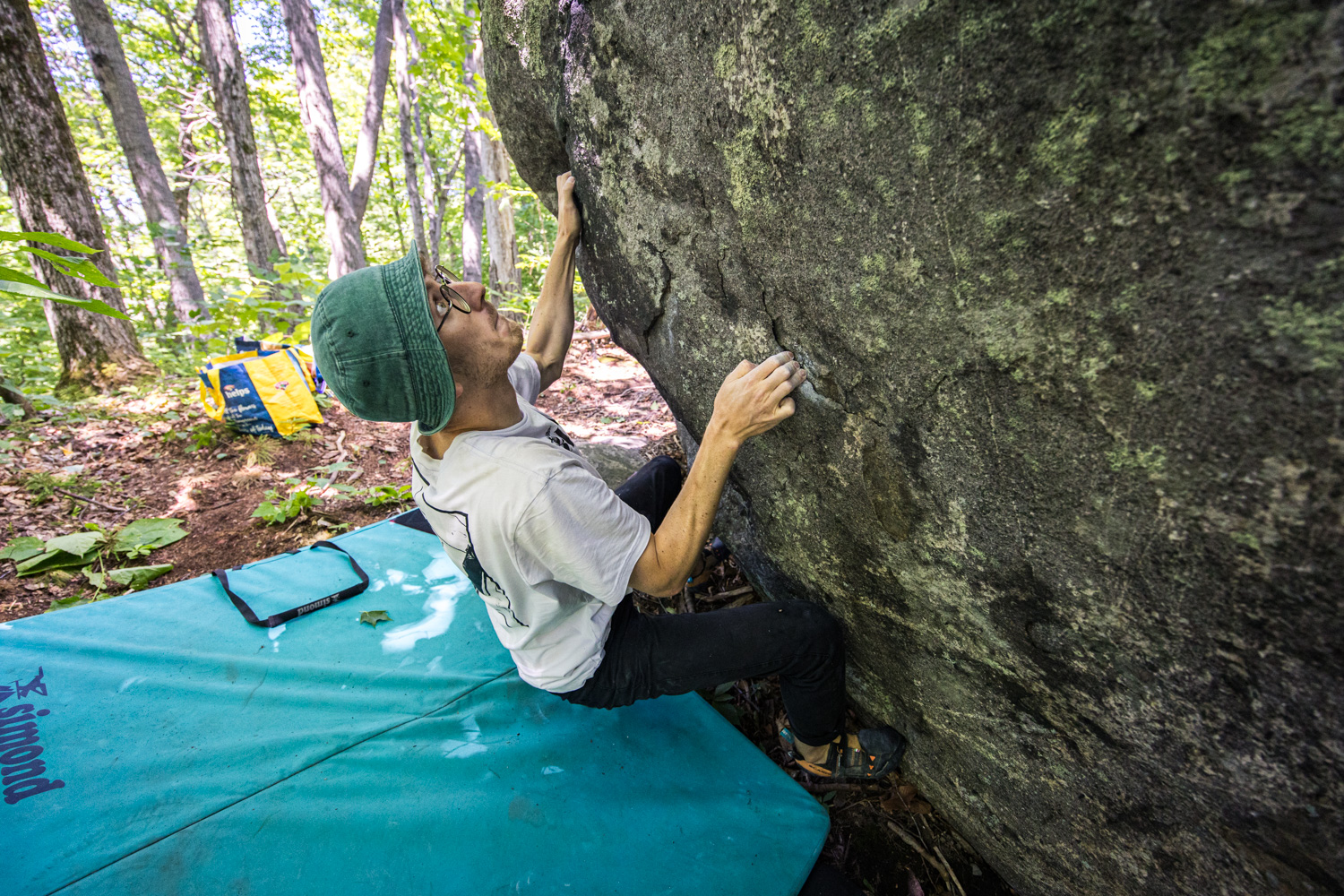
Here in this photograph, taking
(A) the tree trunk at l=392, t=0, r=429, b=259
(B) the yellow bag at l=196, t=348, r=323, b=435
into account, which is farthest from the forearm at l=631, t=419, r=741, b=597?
(A) the tree trunk at l=392, t=0, r=429, b=259

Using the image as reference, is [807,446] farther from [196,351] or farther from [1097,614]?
[196,351]

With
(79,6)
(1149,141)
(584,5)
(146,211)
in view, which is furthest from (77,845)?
(79,6)

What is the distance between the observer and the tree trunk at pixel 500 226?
1078 cm

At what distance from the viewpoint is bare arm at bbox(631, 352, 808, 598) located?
Result: 1.76 metres

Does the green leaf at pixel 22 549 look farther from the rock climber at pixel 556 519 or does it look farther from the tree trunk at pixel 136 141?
the tree trunk at pixel 136 141

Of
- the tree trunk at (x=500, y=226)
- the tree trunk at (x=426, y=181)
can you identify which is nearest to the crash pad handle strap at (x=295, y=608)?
the tree trunk at (x=500, y=226)

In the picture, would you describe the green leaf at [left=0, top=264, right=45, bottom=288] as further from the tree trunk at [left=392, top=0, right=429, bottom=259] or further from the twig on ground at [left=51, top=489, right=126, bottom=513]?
the tree trunk at [left=392, top=0, right=429, bottom=259]

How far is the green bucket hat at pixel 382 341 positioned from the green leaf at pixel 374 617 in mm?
1748

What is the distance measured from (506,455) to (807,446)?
993mm

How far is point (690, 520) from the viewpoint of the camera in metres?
1.76

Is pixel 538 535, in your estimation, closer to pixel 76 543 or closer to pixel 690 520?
pixel 690 520

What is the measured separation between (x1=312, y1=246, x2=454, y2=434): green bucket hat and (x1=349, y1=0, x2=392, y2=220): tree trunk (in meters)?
8.79

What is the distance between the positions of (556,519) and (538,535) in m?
0.08

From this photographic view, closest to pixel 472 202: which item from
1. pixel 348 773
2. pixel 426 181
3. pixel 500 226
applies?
pixel 500 226
